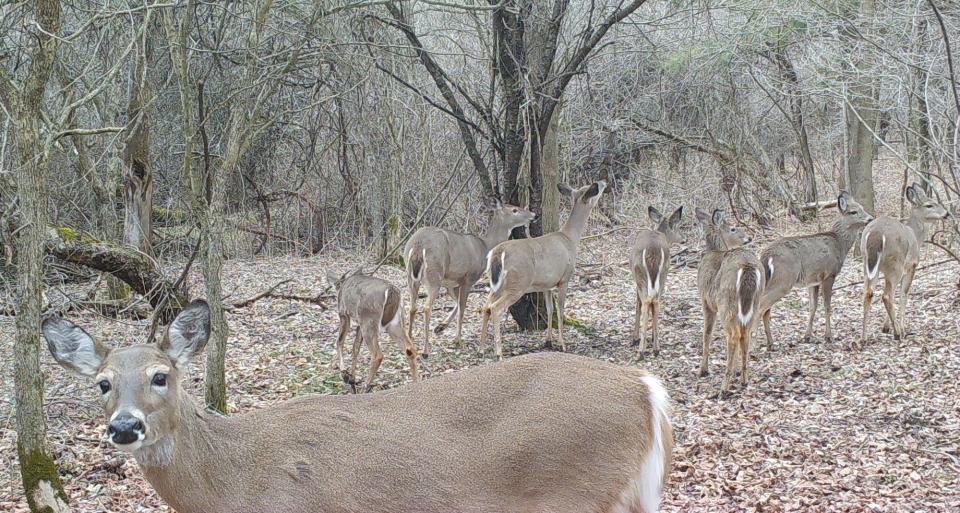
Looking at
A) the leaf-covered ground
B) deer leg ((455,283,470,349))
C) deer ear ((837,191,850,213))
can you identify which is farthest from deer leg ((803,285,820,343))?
deer leg ((455,283,470,349))

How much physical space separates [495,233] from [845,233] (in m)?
4.20

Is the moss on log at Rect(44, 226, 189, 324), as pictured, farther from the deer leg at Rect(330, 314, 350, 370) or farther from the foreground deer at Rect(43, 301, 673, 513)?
the foreground deer at Rect(43, 301, 673, 513)

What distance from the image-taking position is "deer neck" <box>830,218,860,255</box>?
35.9 feet

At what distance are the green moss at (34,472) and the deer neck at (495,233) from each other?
7391 mm

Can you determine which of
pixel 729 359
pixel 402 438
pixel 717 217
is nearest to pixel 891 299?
pixel 717 217

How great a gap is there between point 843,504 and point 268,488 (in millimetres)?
3573

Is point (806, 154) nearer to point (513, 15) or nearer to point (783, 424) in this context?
point (513, 15)

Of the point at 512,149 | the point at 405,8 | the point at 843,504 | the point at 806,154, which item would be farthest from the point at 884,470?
the point at 806,154

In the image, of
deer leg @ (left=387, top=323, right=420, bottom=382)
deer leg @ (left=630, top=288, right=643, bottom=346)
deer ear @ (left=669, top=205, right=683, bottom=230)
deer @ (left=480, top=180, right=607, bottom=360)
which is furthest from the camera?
deer ear @ (left=669, top=205, right=683, bottom=230)

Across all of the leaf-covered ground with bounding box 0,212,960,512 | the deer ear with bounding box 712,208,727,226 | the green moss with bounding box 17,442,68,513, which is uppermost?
the deer ear with bounding box 712,208,727,226

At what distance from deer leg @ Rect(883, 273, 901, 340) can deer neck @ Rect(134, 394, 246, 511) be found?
814cm

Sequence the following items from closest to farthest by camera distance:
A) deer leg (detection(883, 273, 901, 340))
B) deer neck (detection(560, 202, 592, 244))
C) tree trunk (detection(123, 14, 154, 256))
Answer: deer leg (detection(883, 273, 901, 340)), tree trunk (detection(123, 14, 154, 256)), deer neck (detection(560, 202, 592, 244))

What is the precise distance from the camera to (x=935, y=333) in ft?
32.7

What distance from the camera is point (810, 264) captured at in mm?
10398
